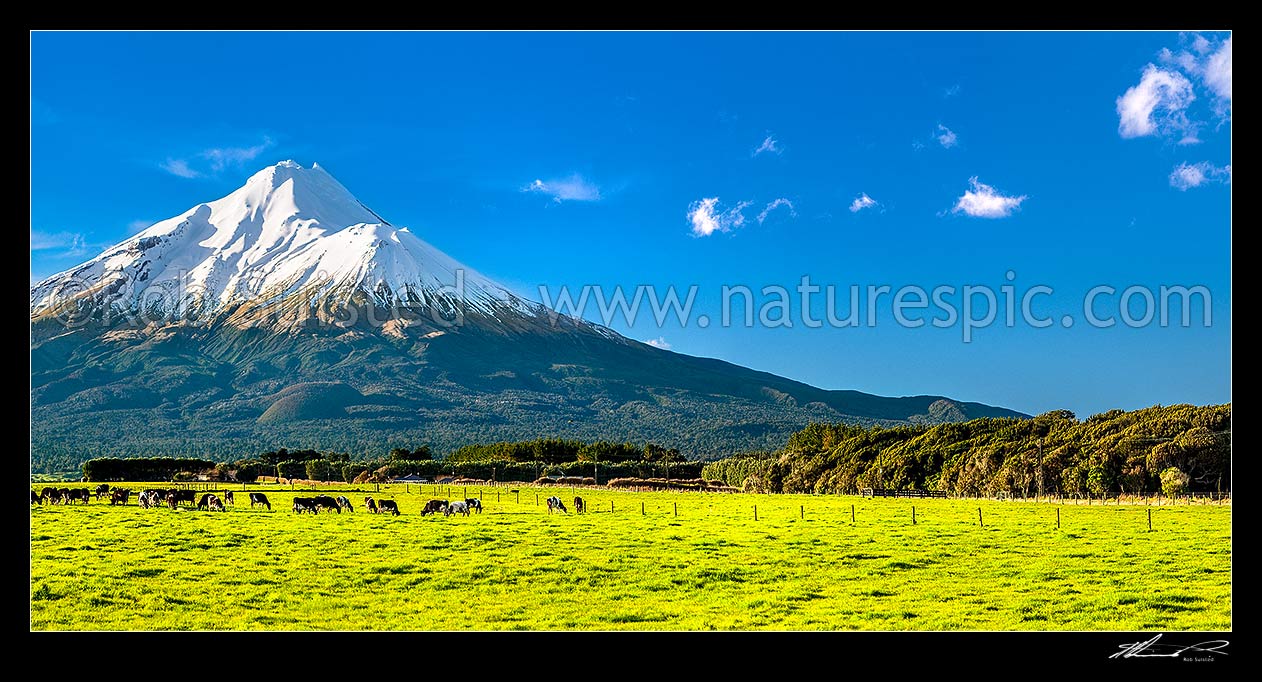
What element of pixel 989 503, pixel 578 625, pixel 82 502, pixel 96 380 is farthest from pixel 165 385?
pixel 578 625

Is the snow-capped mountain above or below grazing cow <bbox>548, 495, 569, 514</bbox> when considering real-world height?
above

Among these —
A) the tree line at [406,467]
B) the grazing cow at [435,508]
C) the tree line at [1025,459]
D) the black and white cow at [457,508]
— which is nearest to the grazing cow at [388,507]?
the grazing cow at [435,508]

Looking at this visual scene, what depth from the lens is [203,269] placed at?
370 feet

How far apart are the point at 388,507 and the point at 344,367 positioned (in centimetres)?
6416

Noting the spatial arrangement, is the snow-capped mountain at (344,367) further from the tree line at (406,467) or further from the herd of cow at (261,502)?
the herd of cow at (261,502)

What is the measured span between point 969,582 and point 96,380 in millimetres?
80214

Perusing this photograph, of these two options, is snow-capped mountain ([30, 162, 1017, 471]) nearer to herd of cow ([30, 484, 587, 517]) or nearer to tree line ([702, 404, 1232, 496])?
tree line ([702, 404, 1232, 496])

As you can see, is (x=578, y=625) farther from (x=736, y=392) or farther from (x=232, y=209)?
(x=232, y=209)

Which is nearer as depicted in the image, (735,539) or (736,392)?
(735,539)

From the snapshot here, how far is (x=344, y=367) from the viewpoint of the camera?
8019 cm

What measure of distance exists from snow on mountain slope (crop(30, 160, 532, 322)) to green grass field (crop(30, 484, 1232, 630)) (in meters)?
85.0

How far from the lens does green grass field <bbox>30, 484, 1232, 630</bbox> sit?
29.6ft
